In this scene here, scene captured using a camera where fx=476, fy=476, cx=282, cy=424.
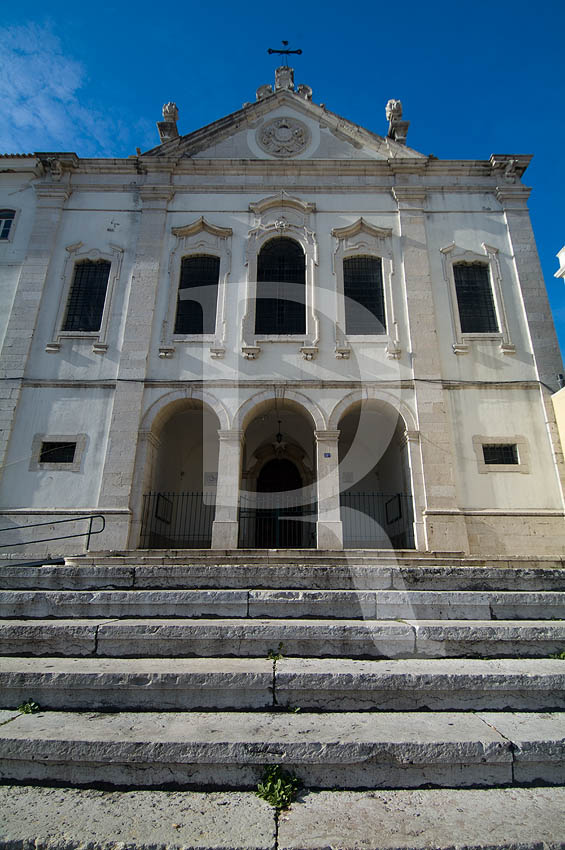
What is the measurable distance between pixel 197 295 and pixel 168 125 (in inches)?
239

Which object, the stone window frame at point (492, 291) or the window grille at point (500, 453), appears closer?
the window grille at point (500, 453)

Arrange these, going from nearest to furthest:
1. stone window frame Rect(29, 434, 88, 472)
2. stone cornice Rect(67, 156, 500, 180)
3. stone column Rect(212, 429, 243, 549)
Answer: stone column Rect(212, 429, 243, 549) → stone window frame Rect(29, 434, 88, 472) → stone cornice Rect(67, 156, 500, 180)

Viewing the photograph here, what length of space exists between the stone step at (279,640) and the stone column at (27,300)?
9.12 meters

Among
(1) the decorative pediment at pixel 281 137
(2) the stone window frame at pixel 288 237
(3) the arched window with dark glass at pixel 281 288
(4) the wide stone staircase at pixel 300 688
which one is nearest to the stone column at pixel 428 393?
(1) the decorative pediment at pixel 281 137

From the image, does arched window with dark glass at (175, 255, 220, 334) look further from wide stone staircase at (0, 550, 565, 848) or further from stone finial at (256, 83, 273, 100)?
wide stone staircase at (0, 550, 565, 848)

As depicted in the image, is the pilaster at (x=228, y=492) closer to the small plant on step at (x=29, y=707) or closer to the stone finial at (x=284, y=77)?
the small plant on step at (x=29, y=707)

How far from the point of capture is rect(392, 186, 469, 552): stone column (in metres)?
11.0

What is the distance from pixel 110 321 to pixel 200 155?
6.12 meters

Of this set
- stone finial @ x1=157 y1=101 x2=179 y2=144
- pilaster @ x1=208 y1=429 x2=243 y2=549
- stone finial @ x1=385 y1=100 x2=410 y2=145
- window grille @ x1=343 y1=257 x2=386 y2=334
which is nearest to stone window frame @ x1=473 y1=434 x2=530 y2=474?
window grille @ x1=343 y1=257 x2=386 y2=334

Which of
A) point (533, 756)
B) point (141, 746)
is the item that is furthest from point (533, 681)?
point (141, 746)

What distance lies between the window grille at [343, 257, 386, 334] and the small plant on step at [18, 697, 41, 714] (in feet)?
36.1

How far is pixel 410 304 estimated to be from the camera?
1288 cm

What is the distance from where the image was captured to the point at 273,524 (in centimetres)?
1406

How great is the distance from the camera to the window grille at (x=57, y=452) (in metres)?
11.8
